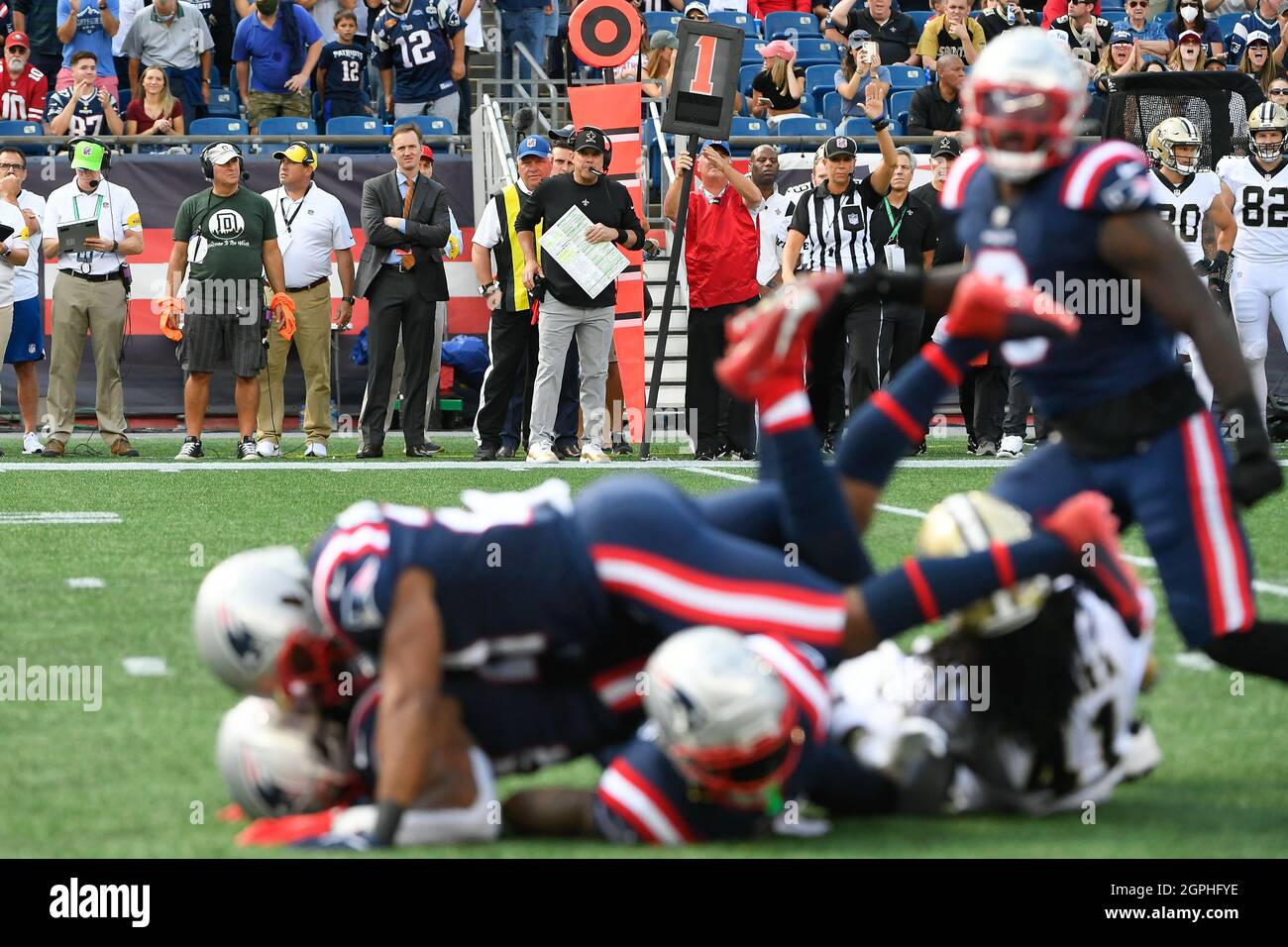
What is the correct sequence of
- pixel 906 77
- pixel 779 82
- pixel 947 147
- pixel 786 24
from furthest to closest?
pixel 786 24 → pixel 906 77 → pixel 779 82 → pixel 947 147

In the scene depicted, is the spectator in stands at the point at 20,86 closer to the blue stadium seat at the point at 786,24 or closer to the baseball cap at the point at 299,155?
the baseball cap at the point at 299,155

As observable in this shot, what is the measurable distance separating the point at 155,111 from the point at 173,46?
67 centimetres

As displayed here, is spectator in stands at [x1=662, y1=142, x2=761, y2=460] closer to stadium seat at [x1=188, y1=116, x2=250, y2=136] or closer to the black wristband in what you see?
stadium seat at [x1=188, y1=116, x2=250, y2=136]

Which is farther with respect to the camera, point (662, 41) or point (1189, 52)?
point (1189, 52)

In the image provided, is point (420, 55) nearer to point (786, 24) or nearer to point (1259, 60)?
point (786, 24)

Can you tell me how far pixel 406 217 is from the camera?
41.1ft

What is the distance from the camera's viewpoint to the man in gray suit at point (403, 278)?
40.9 ft

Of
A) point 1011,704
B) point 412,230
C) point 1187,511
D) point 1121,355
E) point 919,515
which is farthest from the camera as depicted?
point 412,230

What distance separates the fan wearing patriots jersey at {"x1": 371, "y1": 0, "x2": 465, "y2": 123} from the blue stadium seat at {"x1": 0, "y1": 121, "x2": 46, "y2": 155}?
288cm

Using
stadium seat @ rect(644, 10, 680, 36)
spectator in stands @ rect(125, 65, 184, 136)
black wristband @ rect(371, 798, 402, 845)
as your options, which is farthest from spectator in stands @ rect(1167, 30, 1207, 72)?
black wristband @ rect(371, 798, 402, 845)

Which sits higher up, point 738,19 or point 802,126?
point 738,19

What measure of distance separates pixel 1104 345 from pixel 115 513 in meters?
5.97

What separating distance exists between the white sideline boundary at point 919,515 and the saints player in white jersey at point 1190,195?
3.00 metres

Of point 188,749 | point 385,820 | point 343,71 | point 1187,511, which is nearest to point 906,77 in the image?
point 343,71
